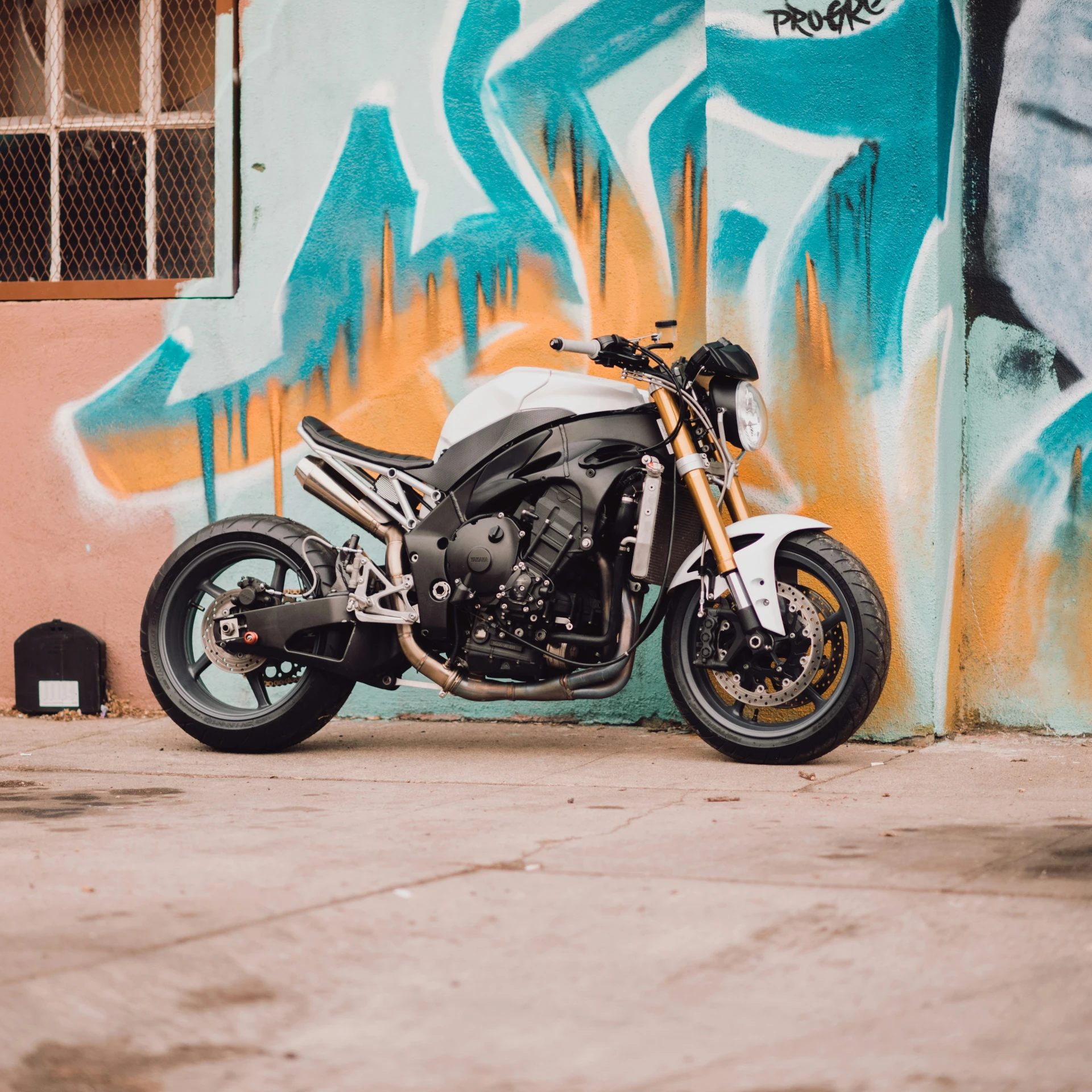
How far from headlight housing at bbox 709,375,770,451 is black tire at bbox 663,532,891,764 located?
38 cm

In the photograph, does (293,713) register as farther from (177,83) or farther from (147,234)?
(177,83)

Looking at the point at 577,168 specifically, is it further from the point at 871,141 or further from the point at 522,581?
the point at 522,581

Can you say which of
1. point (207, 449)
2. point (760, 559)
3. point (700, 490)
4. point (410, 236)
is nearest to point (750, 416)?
point (700, 490)

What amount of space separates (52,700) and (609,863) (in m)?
3.78

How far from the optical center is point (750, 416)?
16.7 ft

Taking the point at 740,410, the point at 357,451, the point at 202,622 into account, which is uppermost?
the point at 740,410

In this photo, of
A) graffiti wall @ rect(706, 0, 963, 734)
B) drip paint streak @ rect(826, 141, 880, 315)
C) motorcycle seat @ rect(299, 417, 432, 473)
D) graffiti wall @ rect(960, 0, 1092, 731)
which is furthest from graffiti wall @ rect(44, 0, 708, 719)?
graffiti wall @ rect(960, 0, 1092, 731)

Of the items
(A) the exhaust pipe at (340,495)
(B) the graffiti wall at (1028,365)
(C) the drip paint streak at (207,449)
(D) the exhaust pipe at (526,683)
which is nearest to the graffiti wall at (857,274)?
(B) the graffiti wall at (1028,365)

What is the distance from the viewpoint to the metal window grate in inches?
259

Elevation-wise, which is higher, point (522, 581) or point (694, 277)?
point (694, 277)

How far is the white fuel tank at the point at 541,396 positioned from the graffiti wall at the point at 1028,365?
4.50 feet

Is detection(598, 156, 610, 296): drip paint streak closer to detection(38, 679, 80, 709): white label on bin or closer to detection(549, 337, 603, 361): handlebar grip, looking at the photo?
detection(549, 337, 603, 361): handlebar grip

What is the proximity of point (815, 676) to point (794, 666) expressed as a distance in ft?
0.28

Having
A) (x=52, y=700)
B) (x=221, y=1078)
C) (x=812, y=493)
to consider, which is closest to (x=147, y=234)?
(x=52, y=700)
